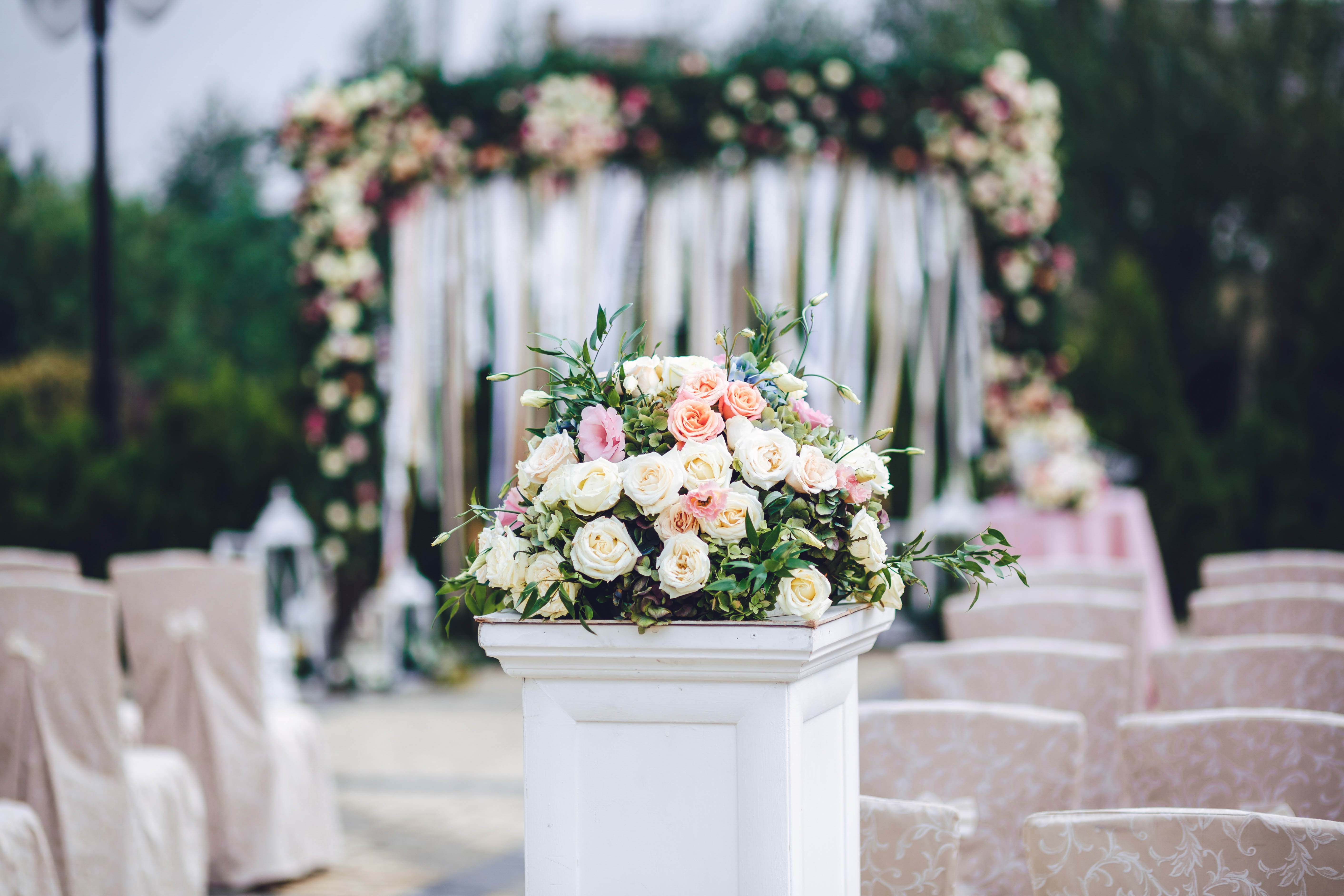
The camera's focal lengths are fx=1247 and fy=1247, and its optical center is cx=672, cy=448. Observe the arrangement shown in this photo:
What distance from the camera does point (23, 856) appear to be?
2.38 metres

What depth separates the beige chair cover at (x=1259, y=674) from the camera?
9.59 feet

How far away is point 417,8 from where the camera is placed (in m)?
17.3

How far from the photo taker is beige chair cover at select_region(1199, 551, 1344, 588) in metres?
4.64

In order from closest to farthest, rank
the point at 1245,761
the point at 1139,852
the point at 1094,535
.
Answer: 1. the point at 1139,852
2. the point at 1245,761
3. the point at 1094,535

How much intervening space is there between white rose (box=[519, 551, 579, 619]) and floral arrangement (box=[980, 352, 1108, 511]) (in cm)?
525

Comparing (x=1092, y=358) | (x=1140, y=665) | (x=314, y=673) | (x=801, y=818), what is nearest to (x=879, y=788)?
(x=801, y=818)

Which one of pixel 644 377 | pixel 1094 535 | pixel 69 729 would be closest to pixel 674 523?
pixel 644 377

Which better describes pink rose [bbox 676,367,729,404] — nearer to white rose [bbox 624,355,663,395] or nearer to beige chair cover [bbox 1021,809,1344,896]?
white rose [bbox 624,355,663,395]

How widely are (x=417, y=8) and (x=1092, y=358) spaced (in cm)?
1142

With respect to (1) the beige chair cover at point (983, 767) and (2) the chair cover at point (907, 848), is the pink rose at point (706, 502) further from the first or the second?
(1) the beige chair cover at point (983, 767)

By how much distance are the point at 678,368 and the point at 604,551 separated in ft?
0.94

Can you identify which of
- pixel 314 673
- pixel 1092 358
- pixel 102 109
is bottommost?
pixel 314 673

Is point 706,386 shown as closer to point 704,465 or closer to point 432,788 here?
point 704,465

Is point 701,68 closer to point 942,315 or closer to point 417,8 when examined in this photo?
point 942,315
